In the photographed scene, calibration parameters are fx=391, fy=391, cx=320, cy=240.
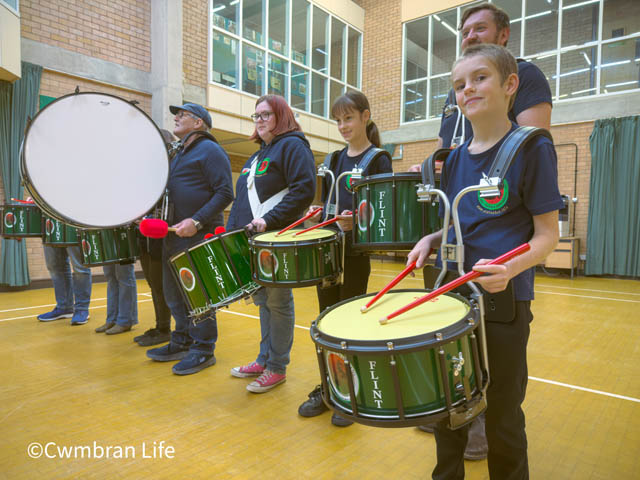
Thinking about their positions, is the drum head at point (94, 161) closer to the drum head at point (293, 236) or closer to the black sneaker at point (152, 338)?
the drum head at point (293, 236)

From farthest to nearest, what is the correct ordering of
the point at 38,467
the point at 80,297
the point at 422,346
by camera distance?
the point at 80,297, the point at 38,467, the point at 422,346

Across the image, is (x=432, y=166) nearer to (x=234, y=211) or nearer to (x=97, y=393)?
(x=234, y=211)

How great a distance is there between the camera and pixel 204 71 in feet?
25.6

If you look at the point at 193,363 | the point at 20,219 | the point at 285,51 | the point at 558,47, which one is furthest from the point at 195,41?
the point at 558,47

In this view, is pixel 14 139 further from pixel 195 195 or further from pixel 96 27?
pixel 195 195

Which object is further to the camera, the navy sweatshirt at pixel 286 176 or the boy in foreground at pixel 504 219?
the navy sweatshirt at pixel 286 176

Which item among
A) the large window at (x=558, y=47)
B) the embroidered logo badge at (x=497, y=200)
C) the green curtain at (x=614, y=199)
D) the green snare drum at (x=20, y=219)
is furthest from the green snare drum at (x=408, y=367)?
the large window at (x=558, y=47)

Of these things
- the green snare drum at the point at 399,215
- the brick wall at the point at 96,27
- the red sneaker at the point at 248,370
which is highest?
the brick wall at the point at 96,27

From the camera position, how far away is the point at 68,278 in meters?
4.26

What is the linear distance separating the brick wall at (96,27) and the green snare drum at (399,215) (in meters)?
6.70

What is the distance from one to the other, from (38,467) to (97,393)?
29.4 inches

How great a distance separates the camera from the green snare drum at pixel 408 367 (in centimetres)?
91

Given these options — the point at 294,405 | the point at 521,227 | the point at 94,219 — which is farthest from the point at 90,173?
the point at 521,227

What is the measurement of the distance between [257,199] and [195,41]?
674 cm
